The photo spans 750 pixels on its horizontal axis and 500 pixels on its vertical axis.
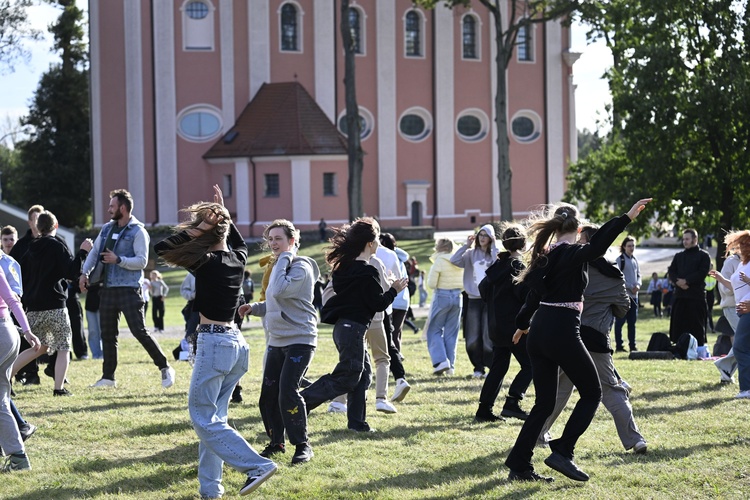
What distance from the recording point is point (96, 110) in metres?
50.2

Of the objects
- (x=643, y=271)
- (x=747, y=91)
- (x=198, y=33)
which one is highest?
(x=198, y=33)

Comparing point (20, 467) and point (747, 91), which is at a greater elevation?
point (747, 91)

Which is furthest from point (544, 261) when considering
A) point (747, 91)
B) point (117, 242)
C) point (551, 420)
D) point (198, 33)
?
point (198, 33)

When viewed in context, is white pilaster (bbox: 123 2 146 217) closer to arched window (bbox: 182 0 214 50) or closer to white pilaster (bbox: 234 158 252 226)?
arched window (bbox: 182 0 214 50)

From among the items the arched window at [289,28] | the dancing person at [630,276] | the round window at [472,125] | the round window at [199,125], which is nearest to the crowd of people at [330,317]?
the dancing person at [630,276]

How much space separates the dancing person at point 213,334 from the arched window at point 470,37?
163 ft

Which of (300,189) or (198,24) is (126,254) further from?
(198,24)

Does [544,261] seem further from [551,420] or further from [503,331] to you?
[503,331]

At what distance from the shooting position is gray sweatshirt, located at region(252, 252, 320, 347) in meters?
7.73

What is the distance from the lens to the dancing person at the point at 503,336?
9.53 meters

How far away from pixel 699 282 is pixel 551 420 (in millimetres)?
7707

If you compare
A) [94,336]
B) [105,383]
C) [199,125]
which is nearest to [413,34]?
[199,125]

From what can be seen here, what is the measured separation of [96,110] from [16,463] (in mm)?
44601

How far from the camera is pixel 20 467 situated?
25.1 feet
